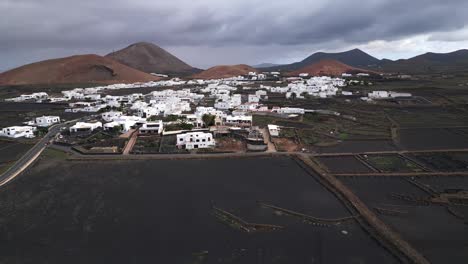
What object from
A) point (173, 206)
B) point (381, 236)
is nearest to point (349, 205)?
point (381, 236)

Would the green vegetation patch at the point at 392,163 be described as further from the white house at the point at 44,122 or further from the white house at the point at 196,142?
the white house at the point at 44,122

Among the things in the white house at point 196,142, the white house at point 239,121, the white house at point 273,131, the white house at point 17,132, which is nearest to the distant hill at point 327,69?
the white house at point 239,121

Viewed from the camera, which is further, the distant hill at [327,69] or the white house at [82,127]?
the distant hill at [327,69]

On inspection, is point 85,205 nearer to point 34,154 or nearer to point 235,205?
point 235,205

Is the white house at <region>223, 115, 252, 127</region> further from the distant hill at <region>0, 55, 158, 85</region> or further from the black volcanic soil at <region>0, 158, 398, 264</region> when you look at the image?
the distant hill at <region>0, 55, 158, 85</region>

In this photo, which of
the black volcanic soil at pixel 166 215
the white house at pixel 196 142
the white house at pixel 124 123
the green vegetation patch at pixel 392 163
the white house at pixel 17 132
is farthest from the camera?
the white house at pixel 124 123

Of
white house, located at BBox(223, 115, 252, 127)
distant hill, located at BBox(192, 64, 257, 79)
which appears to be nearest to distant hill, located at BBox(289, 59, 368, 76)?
distant hill, located at BBox(192, 64, 257, 79)

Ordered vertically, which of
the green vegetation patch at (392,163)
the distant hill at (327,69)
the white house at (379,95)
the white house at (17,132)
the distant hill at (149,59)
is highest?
the distant hill at (149,59)
